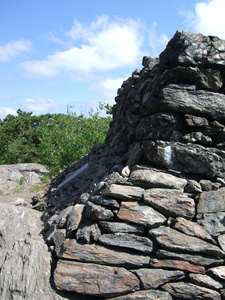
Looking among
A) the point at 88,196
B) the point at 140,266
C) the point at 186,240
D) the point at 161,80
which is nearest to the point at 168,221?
the point at 186,240

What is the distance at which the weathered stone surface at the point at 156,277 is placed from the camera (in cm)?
482

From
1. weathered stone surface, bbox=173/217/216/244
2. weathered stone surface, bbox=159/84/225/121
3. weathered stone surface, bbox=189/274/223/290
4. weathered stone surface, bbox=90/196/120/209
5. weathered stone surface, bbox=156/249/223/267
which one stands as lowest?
weathered stone surface, bbox=189/274/223/290

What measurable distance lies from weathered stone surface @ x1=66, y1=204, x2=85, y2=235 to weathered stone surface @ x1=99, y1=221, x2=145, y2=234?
61cm

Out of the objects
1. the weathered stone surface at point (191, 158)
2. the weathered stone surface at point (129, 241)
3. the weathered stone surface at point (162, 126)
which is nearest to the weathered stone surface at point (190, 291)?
the weathered stone surface at point (129, 241)

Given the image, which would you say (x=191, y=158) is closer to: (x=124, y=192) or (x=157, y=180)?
(x=157, y=180)

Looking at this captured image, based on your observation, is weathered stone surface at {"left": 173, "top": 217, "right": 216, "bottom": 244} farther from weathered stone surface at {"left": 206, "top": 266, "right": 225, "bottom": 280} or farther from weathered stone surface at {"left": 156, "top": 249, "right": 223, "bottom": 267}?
weathered stone surface at {"left": 206, "top": 266, "right": 225, "bottom": 280}

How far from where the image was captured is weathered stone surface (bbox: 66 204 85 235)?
5535mm

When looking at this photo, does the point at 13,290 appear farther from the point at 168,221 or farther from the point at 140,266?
the point at 168,221

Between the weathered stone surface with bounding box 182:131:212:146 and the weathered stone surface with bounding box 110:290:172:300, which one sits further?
the weathered stone surface with bounding box 182:131:212:146

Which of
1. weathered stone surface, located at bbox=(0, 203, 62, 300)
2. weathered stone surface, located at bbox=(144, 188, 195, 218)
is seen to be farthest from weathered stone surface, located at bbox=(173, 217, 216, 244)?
weathered stone surface, located at bbox=(0, 203, 62, 300)

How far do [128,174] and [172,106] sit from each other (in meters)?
1.46

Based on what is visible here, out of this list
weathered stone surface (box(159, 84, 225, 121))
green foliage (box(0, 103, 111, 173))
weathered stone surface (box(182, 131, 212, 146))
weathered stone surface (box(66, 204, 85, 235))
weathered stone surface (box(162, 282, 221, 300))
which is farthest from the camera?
green foliage (box(0, 103, 111, 173))

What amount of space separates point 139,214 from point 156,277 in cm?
94

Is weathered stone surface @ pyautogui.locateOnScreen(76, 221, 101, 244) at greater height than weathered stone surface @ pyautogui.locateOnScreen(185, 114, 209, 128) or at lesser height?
lesser
